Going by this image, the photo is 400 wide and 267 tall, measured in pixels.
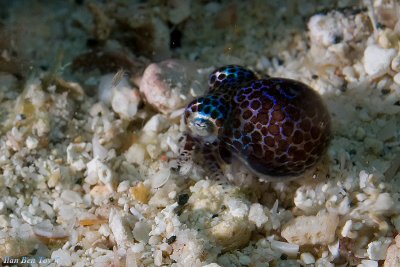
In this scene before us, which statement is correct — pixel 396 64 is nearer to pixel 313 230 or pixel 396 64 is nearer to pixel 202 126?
pixel 313 230

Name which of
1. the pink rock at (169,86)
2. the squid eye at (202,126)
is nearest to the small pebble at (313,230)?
the squid eye at (202,126)

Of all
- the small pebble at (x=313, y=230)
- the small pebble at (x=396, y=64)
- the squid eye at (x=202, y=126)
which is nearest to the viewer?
the small pebble at (x=313, y=230)

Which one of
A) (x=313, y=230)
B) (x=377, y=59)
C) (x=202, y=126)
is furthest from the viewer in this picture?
(x=377, y=59)

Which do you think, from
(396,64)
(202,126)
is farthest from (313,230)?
(396,64)

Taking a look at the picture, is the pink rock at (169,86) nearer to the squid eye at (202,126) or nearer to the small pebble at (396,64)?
the squid eye at (202,126)

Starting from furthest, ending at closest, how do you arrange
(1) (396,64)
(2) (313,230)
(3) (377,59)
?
1. (3) (377,59)
2. (1) (396,64)
3. (2) (313,230)

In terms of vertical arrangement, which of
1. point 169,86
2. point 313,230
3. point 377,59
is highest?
point 377,59

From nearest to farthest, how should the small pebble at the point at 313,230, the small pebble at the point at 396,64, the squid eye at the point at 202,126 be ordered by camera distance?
the small pebble at the point at 313,230 < the squid eye at the point at 202,126 < the small pebble at the point at 396,64

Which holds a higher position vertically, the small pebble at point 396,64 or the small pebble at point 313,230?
the small pebble at point 396,64

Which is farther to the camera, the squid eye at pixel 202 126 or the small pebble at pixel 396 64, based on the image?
the small pebble at pixel 396 64

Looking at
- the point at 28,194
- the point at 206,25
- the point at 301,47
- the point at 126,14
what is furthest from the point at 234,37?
the point at 28,194

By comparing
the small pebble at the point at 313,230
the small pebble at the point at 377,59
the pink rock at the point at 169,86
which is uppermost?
the small pebble at the point at 377,59
